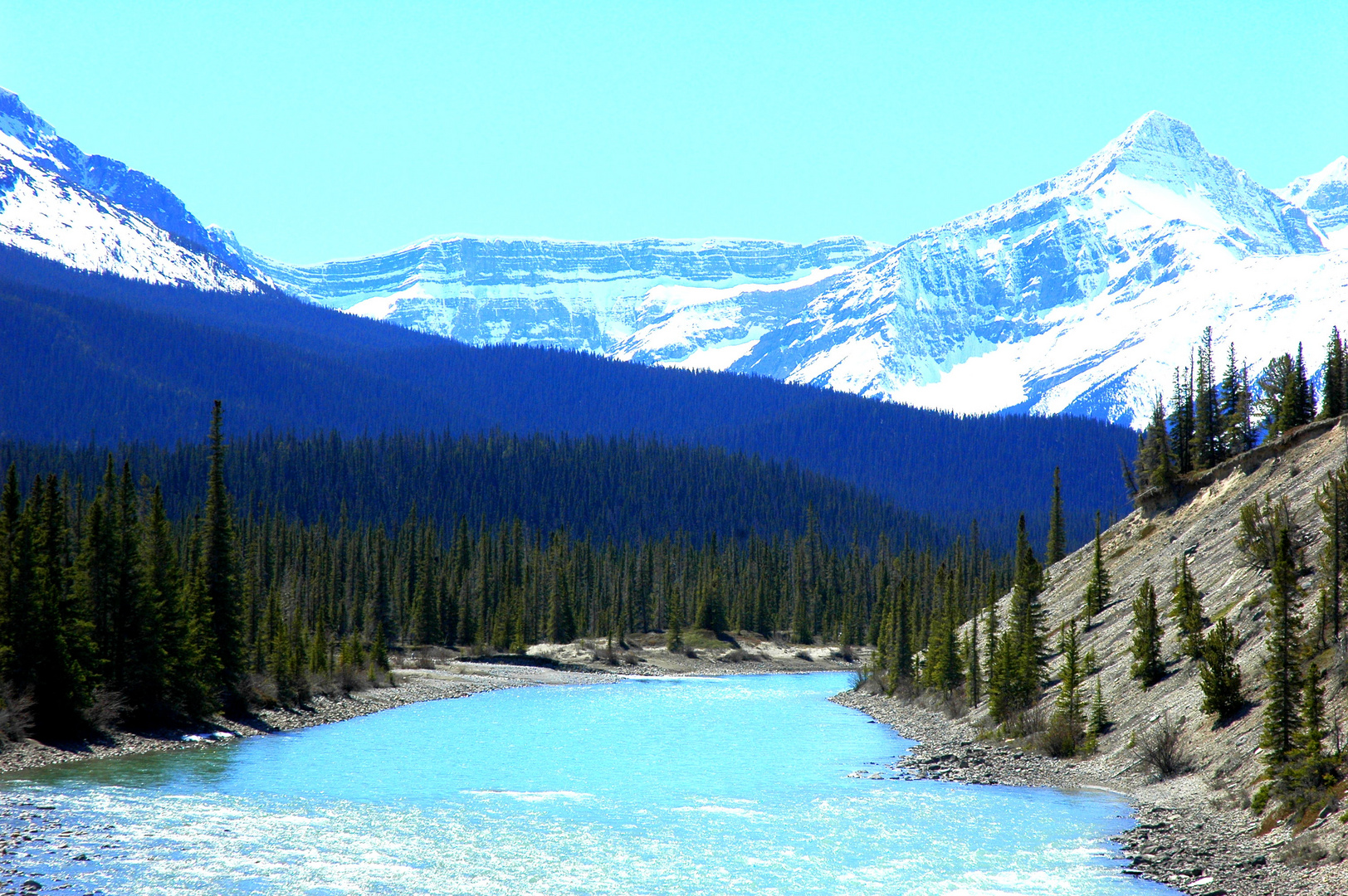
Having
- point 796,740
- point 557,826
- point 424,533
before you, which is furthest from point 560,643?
point 557,826

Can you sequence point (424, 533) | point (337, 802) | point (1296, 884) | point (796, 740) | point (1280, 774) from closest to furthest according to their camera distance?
point (1296, 884), point (1280, 774), point (337, 802), point (796, 740), point (424, 533)

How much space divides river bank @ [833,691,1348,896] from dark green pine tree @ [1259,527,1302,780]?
76.7 inches

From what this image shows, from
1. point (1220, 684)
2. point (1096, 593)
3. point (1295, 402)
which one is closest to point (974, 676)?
point (1096, 593)

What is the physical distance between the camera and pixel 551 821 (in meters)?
39.6

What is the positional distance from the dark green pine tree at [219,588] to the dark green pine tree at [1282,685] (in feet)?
145

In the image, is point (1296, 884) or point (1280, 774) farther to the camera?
point (1280, 774)

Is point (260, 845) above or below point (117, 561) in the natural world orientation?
below

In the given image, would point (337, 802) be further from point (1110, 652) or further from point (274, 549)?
point (274, 549)

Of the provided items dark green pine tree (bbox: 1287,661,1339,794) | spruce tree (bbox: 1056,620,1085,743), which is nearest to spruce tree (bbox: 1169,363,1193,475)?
spruce tree (bbox: 1056,620,1085,743)

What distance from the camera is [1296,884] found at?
2867cm

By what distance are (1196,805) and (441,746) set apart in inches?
1296

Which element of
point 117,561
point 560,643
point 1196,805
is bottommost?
point 560,643

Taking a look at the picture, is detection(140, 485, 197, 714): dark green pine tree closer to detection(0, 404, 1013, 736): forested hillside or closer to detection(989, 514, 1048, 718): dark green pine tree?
detection(0, 404, 1013, 736): forested hillside

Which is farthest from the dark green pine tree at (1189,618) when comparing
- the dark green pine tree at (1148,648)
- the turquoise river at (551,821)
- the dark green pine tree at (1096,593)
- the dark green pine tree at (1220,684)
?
the dark green pine tree at (1096,593)
